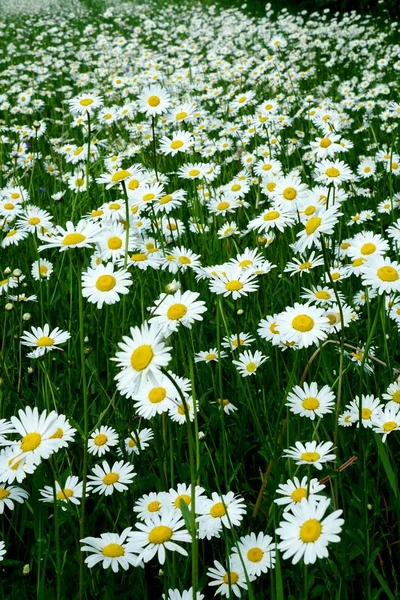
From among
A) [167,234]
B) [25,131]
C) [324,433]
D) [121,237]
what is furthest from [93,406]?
[25,131]

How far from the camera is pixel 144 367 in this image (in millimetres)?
960

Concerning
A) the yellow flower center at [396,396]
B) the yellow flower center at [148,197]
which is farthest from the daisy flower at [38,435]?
the yellow flower center at [148,197]

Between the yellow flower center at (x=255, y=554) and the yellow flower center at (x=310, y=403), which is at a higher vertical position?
the yellow flower center at (x=310, y=403)

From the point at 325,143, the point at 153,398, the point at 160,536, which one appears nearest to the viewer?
the point at 160,536

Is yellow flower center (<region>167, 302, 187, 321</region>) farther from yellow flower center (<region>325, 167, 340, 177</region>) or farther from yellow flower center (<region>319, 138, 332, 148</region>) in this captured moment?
yellow flower center (<region>319, 138, 332, 148</region>)

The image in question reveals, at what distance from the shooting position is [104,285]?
1497 millimetres

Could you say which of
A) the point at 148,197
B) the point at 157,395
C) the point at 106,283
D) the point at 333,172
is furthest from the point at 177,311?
the point at 333,172

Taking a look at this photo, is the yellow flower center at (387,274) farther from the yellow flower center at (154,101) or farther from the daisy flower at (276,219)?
the yellow flower center at (154,101)

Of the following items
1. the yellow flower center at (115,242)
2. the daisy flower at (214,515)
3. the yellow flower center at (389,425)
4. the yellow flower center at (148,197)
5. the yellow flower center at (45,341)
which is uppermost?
the yellow flower center at (148,197)

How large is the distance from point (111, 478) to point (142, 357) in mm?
531

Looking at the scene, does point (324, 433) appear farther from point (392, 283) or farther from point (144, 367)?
point (144, 367)

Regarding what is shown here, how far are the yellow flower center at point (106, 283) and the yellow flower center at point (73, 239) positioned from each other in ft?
Result: 0.42

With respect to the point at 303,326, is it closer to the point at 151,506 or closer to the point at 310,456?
the point at 310,456

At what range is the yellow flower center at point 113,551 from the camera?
3.69 feet
